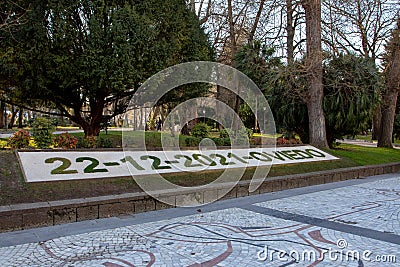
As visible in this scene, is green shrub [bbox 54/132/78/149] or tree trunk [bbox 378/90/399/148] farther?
tree trunk [bbox 378/90/399/148]

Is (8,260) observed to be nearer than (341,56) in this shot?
Yes

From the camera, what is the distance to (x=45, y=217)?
5.61 meters

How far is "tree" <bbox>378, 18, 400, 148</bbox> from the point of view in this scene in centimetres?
1927

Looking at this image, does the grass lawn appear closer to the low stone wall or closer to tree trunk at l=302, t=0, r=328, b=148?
the low stone wall

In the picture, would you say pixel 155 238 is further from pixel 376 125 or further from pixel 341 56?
pixel 376 125

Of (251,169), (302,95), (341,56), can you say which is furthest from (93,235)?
(341,56)

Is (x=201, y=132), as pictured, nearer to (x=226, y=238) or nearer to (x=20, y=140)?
(x=20, y=140)

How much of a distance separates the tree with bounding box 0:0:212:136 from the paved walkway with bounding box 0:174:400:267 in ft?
21.0

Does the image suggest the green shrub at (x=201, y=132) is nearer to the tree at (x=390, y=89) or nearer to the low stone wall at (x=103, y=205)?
the low stone wall at (x=103, y=205)

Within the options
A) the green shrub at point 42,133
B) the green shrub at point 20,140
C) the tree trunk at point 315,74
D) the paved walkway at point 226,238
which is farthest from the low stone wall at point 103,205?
the tree trunk at point 315,74

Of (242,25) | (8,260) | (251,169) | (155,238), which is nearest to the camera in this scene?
(8,260)

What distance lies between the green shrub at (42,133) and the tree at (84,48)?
2937 millimetres

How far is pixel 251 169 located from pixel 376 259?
547 cm

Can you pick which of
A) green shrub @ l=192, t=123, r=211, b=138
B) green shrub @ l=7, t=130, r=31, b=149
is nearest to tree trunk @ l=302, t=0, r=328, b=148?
green shrub @ l=192, t=123, r=211, b=138
